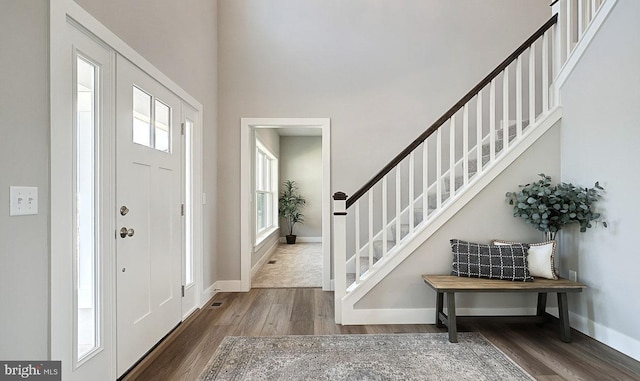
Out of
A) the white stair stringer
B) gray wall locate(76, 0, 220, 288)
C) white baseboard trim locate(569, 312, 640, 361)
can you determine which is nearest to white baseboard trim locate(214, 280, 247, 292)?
gray wall locate(76, 0, 220, 288)

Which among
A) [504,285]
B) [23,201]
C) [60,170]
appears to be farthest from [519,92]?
[23,201]

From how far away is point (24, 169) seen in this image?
1352 millimetres

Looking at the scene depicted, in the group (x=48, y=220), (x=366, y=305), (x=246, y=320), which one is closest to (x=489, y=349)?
(x=366, y=305)

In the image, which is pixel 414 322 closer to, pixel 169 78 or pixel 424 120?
pixel 424 120

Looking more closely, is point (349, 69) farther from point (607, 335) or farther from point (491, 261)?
point (607, 335)

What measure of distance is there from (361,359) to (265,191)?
480 centimetres

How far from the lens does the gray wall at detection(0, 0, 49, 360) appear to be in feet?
4.16

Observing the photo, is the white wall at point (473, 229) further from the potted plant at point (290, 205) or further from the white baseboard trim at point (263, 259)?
the potted plant at point (290, 205)

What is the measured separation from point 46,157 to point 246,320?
210 cm

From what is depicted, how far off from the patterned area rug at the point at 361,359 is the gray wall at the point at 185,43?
55.0 inches

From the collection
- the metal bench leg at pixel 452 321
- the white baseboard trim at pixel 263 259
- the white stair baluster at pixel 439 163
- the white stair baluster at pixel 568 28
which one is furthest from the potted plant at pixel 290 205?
the white stair baluster at pixel 568 28

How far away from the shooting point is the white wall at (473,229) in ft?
9.52

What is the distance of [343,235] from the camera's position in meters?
2.90

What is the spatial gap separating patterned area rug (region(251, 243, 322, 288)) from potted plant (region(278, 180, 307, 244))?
107 centimetres
